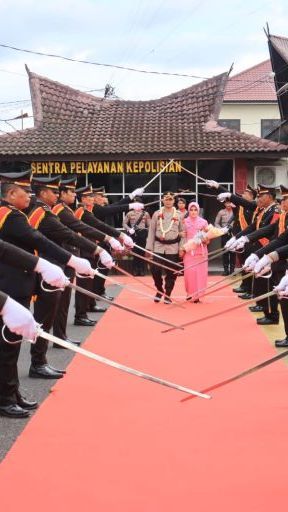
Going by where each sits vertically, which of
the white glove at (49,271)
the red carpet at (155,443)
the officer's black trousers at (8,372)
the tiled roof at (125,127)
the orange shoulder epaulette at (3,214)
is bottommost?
the red carpet at (155,443)

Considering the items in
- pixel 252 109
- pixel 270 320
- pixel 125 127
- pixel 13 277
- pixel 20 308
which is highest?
pixel 252 109

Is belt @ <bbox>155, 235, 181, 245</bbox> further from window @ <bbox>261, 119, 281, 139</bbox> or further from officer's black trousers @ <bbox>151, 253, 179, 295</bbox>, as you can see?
window @ <bbox>261, 119, 281, 139</bbox>

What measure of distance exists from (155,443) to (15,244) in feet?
6.34

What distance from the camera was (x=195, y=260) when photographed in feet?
40.6

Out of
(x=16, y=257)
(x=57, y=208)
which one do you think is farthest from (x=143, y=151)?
(x=16, y=257)

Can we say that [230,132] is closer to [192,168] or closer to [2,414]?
[192,168]

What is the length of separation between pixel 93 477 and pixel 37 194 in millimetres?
3798

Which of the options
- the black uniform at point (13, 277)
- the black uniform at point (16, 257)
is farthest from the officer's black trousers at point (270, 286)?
the black uniform at point (16, 257)

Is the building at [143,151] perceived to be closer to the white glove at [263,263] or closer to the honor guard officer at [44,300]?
the white glove at [263,263]

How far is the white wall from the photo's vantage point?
43.2m

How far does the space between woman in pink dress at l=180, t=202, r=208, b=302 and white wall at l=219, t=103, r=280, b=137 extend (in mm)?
31665

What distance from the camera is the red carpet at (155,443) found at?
3.81 meters

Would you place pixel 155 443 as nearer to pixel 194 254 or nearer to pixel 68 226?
pixel 68 226

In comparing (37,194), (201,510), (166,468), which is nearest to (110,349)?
(37,194)
